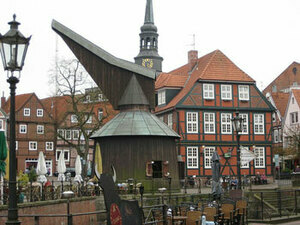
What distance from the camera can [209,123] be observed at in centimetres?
4744

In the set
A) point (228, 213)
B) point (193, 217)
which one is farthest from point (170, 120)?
point (193, 217)

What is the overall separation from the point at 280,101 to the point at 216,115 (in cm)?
2051

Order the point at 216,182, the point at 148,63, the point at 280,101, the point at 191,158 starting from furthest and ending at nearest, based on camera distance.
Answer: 1. the point at 148,63
2. the point at 280,101
3. the point at 191,158
4. the point at 216,182

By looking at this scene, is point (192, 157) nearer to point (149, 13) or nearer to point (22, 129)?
point (22, 129)

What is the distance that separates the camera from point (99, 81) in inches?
1471

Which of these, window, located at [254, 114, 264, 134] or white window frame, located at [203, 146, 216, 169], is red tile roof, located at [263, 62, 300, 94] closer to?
window, located at [254, 114, 264, 134]

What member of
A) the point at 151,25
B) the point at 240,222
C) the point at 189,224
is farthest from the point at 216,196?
the point at 151,25

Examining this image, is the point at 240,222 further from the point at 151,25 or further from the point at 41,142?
the point at 151,25

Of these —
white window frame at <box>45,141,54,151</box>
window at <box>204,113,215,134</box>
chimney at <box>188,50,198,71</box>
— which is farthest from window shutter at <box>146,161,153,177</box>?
white window frame at <box>45,141,54,151</box>

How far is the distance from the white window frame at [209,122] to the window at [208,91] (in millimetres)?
1486

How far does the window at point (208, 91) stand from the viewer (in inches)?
1864

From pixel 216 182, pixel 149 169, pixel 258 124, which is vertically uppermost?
pixel 258 124

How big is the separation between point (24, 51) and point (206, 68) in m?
38.8

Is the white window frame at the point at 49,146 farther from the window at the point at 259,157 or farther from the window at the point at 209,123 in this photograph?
the window at the point at 259,157
